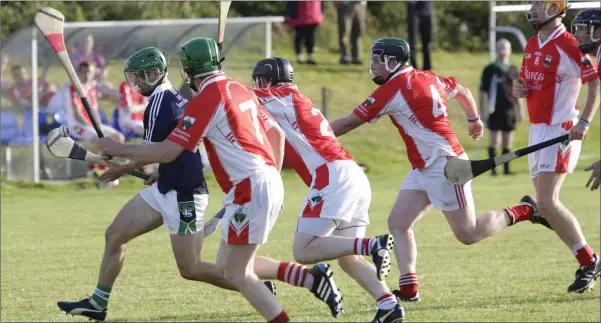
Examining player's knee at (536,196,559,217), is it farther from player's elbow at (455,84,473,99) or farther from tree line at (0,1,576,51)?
tree line at (0,1,576,51)

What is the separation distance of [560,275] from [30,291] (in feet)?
15.3

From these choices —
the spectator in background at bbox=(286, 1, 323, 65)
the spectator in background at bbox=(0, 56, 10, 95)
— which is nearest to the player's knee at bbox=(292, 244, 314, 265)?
the spectator in background at bbox=(0, 56, 10, 95)

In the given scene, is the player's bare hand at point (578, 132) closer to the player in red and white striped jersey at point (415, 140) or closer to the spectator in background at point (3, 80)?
the player in red and white striped jersey at point (415, 140)

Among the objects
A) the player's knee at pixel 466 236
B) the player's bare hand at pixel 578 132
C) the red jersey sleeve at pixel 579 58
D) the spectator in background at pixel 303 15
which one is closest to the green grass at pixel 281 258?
the player's knee at pixel 466 236

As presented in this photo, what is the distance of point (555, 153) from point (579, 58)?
78cm

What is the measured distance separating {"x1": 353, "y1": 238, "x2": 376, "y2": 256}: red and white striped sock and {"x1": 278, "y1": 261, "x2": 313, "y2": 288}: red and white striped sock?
0.52 metres

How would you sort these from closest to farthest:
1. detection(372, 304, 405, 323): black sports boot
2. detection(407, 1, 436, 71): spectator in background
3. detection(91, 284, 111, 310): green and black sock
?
detection(372, 304, 405, 323): black sports boot, detection(91, 284, 111, 310): green and black sock, detection(407, 1, 436, 71): spectator in background

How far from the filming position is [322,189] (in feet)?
25.5

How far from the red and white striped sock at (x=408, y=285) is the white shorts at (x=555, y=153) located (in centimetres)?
141

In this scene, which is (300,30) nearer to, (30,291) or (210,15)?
(210,15)

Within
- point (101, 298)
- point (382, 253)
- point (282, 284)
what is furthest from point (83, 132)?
point (382, 253)

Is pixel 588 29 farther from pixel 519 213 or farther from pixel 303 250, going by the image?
pixel 303 250

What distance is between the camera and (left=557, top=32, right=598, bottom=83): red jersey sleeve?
8773 millimetres

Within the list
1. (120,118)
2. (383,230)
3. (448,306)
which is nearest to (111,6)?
Answer: (120,118)
